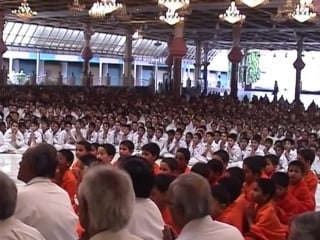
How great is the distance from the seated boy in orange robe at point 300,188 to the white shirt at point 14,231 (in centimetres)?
413

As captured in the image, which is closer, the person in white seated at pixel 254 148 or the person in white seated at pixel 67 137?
the person in white seated at pixel 254 148

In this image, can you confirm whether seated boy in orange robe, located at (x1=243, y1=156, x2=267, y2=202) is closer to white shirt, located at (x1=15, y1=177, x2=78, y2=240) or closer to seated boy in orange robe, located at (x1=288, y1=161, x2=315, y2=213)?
seated boy in orange robe, located at (x1=288, y1=161, x2=315, y2=213)

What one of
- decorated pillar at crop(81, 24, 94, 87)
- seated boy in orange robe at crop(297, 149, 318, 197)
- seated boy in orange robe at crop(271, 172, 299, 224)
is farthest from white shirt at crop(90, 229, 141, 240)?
decorated pillar at crop(81, 24, 94, 87)

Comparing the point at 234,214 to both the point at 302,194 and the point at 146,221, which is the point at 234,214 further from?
the point at 302,194

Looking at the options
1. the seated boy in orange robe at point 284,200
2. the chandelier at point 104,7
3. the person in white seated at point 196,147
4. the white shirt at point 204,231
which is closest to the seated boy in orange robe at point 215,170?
the seated boy in orange robe at point 284,200

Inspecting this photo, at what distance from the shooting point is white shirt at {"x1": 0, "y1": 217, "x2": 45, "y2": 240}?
2941 millimetres

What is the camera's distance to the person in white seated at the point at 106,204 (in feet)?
8.96

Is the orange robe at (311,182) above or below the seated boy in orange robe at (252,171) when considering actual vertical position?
below

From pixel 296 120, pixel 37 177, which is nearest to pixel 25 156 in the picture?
pixel 37 177

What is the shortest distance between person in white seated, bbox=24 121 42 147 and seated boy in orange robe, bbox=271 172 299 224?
8.08m

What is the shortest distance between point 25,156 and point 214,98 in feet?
71.6

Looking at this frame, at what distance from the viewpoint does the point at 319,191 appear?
10453 millimetres

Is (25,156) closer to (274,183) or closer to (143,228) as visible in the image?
(143,228)

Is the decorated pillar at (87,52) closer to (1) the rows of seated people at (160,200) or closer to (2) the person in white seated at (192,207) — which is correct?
(1) the rows of seated people at (160,200)
